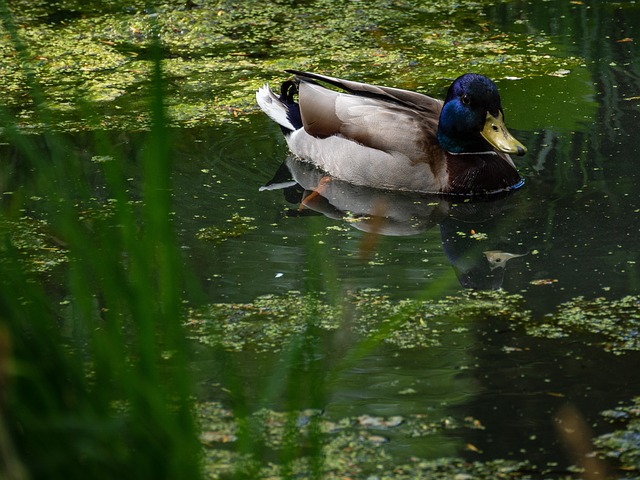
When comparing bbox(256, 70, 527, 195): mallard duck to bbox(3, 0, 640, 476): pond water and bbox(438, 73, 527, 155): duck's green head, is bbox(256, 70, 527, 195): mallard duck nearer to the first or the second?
bbox(438, 73, 527, 155): duck's green head

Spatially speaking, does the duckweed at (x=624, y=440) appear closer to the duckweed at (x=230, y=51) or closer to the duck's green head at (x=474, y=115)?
the duck's green head at (x=474, y=115)

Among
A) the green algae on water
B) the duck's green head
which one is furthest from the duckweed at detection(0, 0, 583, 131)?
the green algae on water

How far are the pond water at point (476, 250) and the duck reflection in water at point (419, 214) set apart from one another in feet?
0.05

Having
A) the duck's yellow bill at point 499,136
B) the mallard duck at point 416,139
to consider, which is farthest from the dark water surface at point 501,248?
the duck's yellow bill at point 499,136

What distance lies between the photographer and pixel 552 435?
3516 millimetres

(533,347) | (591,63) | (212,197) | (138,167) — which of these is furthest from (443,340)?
(591,63)

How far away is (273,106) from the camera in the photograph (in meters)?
6.73

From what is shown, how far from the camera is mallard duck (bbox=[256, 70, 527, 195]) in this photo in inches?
234

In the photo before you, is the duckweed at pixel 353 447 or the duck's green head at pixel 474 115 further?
the duck's green head at pixel 474 115

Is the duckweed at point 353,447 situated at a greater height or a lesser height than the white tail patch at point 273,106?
lesser

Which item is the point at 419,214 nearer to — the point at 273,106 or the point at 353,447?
the point at 273,106

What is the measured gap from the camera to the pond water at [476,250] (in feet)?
12.2

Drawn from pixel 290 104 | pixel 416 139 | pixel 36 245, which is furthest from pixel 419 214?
pixel 36 245

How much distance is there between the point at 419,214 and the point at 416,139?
535 mm
